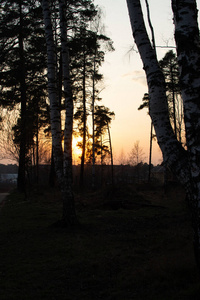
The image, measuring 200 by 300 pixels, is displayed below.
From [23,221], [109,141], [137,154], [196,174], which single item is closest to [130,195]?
[23,221]

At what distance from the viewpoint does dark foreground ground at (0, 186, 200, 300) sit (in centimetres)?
413

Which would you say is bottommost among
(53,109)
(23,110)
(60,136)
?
(60,136)

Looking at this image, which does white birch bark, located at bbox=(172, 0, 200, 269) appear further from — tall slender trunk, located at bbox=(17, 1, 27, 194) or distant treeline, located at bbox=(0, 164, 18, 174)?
distant treeline, located at bbox=(0, 164, 18, 174)

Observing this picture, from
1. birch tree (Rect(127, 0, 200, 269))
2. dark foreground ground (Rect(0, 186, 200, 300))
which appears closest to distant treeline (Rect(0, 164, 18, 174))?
dark foreground ground (Rect(0, 186, 200, 300))

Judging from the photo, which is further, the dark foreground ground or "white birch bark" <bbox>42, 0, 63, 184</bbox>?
"white birch bark" <bbox>42, 0, 63, 184</bbox>

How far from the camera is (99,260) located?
5.61 metres

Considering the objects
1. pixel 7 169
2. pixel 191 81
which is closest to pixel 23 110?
pixel 191 81

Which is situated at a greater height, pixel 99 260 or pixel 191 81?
pixel 191 81

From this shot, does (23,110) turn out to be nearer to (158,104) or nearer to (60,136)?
(60,136)

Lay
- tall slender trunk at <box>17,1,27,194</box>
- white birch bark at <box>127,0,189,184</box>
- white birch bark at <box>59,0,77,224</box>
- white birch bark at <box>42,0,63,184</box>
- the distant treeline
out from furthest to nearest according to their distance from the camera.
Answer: the distant treeline < tall slender trunk at <box>17,1,27,194</box> < white birch bark at <box>42,0,63,184</box> < white birch bark at <box>59,0,77,224</box> < white birch bark at <box>127,0,189,184</box>

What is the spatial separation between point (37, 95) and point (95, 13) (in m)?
7.65

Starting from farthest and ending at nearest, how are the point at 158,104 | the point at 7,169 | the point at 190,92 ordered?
the point at 7,169, the point at 158,104, the point at 190,92

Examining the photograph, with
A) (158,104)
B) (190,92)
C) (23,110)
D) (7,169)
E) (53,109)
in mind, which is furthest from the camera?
(7,169)

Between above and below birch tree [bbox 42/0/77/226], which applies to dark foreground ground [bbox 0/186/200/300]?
below
